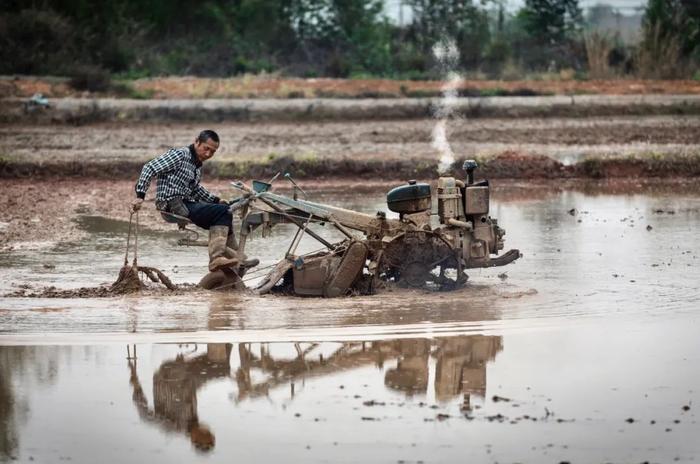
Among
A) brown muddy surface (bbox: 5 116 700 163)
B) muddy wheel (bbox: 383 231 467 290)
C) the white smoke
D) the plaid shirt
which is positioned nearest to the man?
→ the plaid shirt

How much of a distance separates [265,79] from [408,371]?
87.8ft

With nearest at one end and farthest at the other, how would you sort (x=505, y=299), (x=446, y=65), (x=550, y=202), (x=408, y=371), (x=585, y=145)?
(x=408, y=371), (x=505, y=299), (x=550, y=202), (x=585, y=145), (x=446, y=65)

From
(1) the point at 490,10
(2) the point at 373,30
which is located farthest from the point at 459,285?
(1) the point at 490,10

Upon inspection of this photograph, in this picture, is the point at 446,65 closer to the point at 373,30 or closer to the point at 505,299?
the point at 373,30

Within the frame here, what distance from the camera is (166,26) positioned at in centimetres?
4616

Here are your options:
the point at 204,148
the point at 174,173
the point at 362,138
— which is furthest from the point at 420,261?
the point at 362,138

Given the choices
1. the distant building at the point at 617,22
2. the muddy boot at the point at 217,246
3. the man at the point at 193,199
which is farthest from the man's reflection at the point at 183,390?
the distant building at the point at 617,22

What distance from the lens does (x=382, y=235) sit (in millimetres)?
12281

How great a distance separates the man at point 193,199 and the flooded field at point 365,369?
1.43ft

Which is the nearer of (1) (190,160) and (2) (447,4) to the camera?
(1) (190,160)

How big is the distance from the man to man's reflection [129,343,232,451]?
2.19m

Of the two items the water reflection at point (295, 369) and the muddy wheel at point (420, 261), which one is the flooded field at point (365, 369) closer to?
the water reflection at point (295, 369)

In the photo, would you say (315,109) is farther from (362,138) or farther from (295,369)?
(295,369)

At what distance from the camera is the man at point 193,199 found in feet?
40.1
